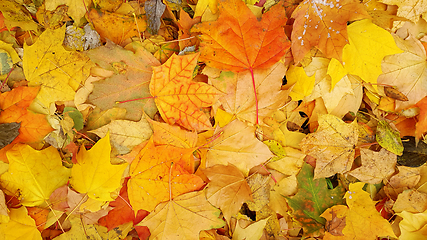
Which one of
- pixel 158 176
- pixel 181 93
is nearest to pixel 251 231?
Answer: pixel 158 176

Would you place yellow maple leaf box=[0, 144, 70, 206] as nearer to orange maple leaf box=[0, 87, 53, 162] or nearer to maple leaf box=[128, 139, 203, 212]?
orange maple leaf box=[0, 87, 53, 162]

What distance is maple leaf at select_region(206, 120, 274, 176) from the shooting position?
1026 millimetres

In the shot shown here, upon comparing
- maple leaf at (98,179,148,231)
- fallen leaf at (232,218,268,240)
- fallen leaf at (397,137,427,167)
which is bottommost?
fallen leaf at (232,218,268,240)

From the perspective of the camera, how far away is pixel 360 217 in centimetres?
111

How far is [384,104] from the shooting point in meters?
1.13

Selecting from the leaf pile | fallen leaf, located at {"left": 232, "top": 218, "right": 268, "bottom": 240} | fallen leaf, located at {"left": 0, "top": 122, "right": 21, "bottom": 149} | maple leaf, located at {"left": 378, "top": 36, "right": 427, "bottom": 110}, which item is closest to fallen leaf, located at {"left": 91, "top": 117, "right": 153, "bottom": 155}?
the leaf pile

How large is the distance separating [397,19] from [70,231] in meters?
1.78

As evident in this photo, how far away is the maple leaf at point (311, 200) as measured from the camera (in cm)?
113

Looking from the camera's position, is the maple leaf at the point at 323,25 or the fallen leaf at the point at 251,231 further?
the fallen leaf at the point at 251,231

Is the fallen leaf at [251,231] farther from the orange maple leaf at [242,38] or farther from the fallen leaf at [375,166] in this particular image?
the orange maple leaf at [242,38]

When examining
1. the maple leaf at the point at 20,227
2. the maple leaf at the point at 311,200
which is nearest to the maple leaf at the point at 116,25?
the maple leaf at the point at 20,227

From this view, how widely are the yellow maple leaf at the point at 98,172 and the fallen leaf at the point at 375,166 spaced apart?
1111 millimetres

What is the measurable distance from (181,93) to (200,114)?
0.12m

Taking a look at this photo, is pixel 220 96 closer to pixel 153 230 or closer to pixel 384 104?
pixel 153 230
